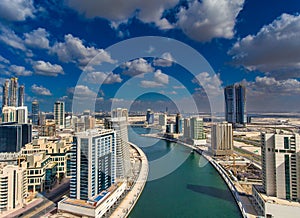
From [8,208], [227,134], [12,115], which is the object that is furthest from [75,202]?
[12,115]

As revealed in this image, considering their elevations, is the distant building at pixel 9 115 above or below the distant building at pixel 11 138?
above

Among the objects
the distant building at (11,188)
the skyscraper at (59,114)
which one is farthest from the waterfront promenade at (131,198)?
the skyscraper at (59,114)

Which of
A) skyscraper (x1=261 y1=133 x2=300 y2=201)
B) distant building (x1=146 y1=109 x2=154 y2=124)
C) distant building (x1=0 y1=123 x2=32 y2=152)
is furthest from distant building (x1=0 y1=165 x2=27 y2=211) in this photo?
distant building (x1=146 y1=109 x2=154 y2=124)

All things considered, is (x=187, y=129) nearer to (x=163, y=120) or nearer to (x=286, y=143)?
(x=163, y=120)

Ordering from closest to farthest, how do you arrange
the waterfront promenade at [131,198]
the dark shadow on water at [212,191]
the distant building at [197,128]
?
the waterfront promenade at [131,198], the dark shadow on water at [212,191], the distant building at [197,128]

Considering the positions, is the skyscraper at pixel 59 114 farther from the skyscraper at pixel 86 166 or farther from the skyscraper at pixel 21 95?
the skyscraper at pixel 86 166

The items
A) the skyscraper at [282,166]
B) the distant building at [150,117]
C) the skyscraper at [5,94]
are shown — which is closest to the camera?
the skyscraper at [282,166]

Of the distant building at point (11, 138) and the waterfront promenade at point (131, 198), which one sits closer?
the waterfront promenade at point (131, 198)

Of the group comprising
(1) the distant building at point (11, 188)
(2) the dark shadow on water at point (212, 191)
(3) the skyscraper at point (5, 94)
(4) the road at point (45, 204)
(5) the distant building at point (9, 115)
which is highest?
(3) the skyscraper at point (5, 94)
